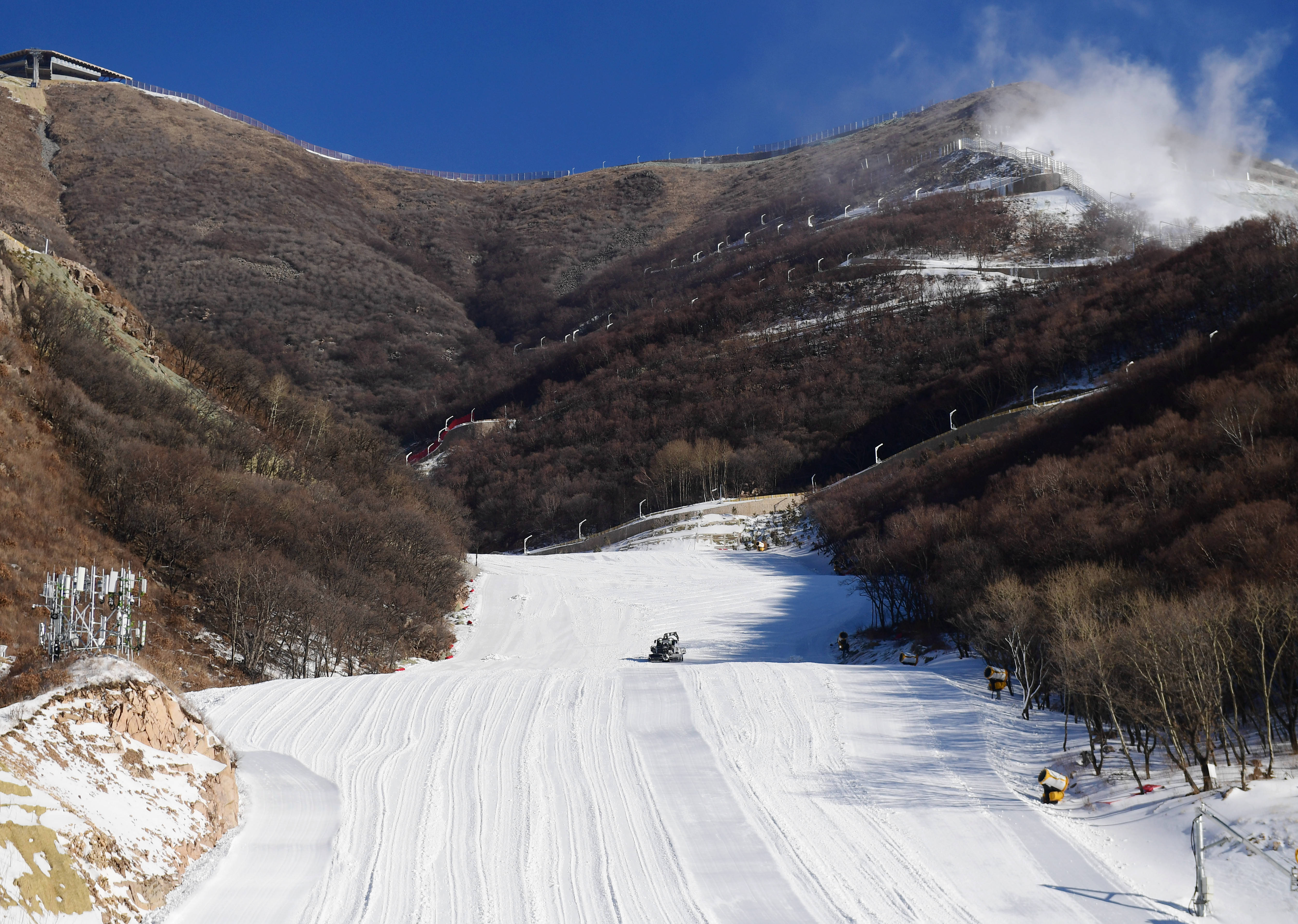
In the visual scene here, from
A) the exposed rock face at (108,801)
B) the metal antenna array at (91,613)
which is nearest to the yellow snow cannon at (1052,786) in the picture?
the exposed rock face at (108,801)

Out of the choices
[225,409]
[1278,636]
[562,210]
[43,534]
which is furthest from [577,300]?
[1278,636]

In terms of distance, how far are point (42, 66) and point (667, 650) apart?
146 meters

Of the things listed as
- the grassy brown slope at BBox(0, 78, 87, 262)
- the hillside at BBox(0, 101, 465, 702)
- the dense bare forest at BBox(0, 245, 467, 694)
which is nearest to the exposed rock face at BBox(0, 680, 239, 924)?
the hillside at BBox(0, 101, 465, 702)

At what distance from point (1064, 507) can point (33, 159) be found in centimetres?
11809

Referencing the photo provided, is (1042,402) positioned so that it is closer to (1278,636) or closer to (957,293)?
(957,293)

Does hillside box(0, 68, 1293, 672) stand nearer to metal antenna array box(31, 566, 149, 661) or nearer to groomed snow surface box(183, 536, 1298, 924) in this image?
metal antenna array box(31, 566, 149, 661)

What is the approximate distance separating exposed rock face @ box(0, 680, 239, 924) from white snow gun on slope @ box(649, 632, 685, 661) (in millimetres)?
15932

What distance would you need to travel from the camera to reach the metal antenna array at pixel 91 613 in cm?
1503

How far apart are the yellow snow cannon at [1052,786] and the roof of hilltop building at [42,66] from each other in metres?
154

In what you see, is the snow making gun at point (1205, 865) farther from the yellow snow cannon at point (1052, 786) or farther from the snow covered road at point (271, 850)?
the snow covered road at point (271, 850)

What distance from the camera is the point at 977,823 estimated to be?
1148cm

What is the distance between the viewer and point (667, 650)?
2670 cm

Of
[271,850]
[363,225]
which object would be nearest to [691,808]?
[271,850]

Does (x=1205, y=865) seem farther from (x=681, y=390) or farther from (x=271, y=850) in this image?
(x=681, y=390)
